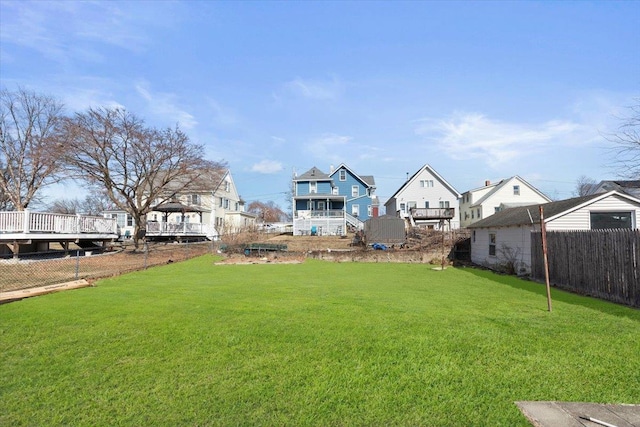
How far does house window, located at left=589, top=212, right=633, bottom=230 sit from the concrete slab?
47.0 ft

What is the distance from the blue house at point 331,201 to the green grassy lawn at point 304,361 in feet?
97.1

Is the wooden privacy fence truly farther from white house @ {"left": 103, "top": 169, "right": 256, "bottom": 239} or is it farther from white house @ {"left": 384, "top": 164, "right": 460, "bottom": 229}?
white house @ {"left": 384, "top": 164, "right": 460, "bottom": 229}

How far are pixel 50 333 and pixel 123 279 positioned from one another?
25.4ft

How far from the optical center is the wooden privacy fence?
9125 millimetres

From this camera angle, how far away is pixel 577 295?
10.6m

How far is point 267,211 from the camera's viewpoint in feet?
276

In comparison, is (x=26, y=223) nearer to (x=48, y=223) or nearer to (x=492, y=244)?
(x=48, y=223)

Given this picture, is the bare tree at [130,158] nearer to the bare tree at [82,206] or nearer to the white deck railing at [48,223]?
the white deck railing at [48,223]

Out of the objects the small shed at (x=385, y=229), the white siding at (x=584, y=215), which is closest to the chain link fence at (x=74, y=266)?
the small shed at (x=385, y=229)

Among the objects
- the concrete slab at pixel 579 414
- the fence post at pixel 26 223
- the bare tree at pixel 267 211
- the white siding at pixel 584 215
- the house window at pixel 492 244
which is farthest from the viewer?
the bare tree at pixel 267 211

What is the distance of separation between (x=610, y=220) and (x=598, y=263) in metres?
6.09

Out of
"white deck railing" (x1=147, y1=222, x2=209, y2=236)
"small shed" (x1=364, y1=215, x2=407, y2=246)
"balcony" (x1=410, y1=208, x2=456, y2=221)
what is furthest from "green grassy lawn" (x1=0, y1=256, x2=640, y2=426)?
"balcony" (x1=410, y1=208, x2=456, y2=221)

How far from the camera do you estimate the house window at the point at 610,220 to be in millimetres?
14898

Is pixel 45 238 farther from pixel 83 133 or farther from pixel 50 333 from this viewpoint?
pixel 50 333
